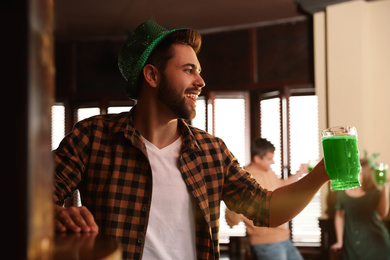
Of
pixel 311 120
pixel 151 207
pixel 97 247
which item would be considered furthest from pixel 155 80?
pixel 311 120

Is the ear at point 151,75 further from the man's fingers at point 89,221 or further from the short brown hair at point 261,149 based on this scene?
the short brown hair at point 261,149

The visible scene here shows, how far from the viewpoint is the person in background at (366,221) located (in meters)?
3.91

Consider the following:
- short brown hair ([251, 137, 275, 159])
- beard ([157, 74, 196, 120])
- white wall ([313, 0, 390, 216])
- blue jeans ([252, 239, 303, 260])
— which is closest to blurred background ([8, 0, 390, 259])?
white wall ([313, 0, 390, 216])

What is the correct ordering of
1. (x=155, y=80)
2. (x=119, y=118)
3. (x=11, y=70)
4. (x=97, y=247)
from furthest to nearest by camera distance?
1. (x=155, y=80)
2. (x=119, y=118)
3. (x=97, y=247)
4. (x=11, y=70)

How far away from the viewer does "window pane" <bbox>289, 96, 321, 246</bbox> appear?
560 cm

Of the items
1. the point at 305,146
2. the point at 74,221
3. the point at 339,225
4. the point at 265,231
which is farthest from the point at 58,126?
the point at 74,221

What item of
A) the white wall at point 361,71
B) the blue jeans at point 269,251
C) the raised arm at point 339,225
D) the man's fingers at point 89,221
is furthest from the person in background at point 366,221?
the man's fingers at point 89,221

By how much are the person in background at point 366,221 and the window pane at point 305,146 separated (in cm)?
143

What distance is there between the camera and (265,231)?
3678 millimetres

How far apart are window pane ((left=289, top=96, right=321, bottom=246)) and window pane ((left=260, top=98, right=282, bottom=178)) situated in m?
0.17

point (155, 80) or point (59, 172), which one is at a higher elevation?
point (155, 80)

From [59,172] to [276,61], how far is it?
511 centimetres

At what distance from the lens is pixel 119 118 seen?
1565 mm

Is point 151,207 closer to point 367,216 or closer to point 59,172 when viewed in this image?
point 59,172
